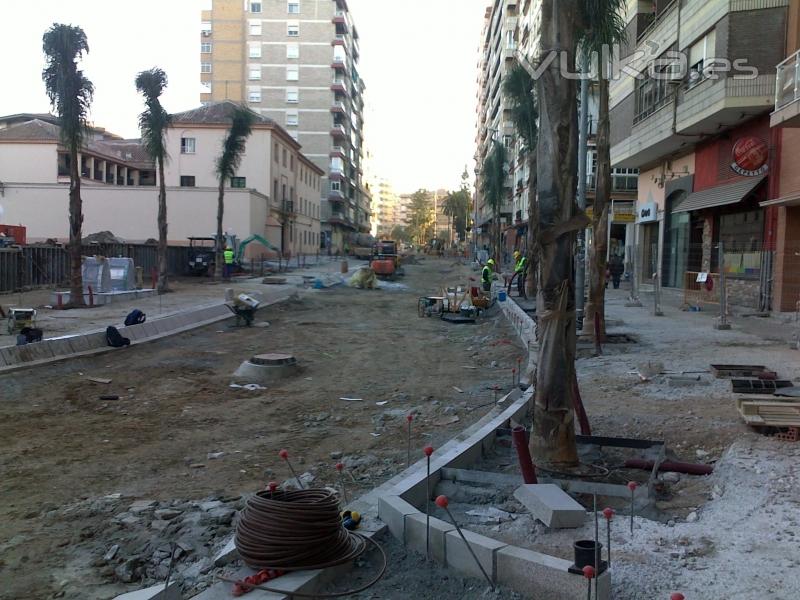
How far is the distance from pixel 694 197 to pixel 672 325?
334 inches

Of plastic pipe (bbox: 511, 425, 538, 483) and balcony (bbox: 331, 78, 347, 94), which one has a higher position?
balcony (bbox: 331, 78, 347, 94)

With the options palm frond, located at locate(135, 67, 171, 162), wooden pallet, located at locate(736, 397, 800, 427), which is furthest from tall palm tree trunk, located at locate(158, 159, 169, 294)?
wooden pallet, located at locate(736, 397, 800, 427)

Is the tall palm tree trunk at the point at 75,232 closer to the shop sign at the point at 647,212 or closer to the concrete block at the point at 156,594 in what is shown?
the concrete block at the point at 156,594

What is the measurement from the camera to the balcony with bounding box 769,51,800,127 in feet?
47.0

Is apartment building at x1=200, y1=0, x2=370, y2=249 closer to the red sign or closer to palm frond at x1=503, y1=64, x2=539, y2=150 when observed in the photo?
palm frond at x1=503, y1=64, x2=539, y2=150

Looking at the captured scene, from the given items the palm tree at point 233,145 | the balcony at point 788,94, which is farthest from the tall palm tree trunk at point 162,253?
the balcony at point 788,94

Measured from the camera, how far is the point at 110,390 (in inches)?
408

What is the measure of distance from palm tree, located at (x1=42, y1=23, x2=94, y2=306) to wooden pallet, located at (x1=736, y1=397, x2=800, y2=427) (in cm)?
1651

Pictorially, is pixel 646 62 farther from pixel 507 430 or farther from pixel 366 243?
pixel 366 243

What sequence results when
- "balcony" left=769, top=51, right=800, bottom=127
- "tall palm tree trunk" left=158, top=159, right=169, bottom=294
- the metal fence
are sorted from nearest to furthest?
"balcony" left=769, top=51, right=800, bottom=127, the metal fence, "tall palm tree trunk" left=158, top=159, right=169, bottom=294

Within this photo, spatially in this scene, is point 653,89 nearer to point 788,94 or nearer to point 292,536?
point 788,94

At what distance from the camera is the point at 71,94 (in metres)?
18.1

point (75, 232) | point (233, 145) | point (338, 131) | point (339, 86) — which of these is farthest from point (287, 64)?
point (75, 232)

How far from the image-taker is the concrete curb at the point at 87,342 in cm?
1116
